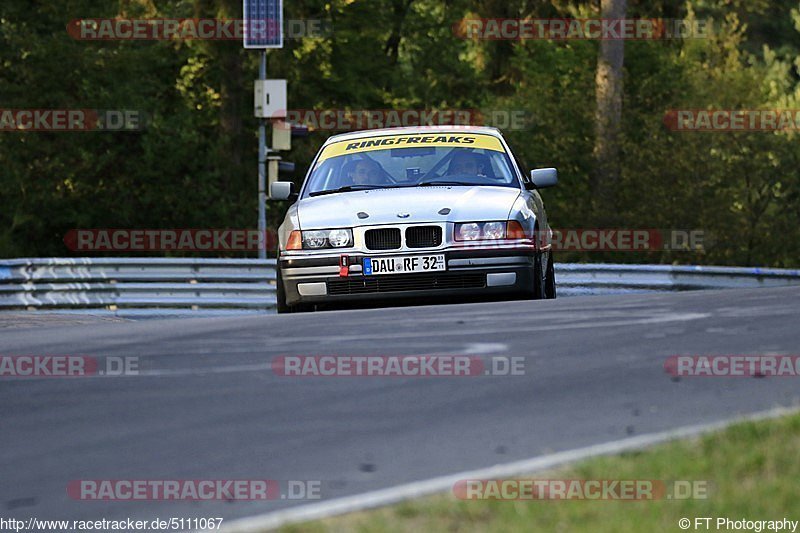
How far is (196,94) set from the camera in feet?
150

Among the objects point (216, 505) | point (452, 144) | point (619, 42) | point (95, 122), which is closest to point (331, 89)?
point (95, 122)

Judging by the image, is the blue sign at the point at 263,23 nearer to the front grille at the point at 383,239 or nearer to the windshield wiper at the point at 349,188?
the windshield wiper at the point at 349,188

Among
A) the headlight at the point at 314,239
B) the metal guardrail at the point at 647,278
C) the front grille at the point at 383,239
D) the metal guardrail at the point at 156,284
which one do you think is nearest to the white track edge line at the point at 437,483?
the front grille at the point at 383,239

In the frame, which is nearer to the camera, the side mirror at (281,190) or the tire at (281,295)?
the tire at (281,295)

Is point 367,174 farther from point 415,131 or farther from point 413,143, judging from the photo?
point 415,131

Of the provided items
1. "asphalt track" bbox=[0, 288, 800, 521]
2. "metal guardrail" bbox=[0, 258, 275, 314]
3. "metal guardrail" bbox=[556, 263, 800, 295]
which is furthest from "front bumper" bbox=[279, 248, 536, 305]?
"metal guardrail" bbox=[0, 258, 275, 314]

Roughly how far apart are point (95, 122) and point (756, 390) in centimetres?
3440

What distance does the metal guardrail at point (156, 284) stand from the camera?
72.7ft

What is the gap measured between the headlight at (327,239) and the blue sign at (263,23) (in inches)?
594

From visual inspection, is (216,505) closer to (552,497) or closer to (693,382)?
(552,497)

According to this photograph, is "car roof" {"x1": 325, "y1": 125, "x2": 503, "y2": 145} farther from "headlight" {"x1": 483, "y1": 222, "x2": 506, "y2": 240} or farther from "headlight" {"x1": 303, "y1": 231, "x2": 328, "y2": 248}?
"headlight" {"x1": 483, "y1": 222, "x2": 506, "y2": 240}

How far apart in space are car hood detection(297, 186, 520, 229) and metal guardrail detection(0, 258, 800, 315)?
9015 mm

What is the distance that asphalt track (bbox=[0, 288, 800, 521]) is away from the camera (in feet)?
20.6

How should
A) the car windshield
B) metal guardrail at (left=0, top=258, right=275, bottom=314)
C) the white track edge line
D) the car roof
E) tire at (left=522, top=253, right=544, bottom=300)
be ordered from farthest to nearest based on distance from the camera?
metal guardrail at (left=0, top=258, right=275, bottom=314) → the car roof → the car windshield → tire at (left=522, top=253, right=544, bottom=300) → the white track edge line
